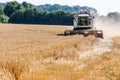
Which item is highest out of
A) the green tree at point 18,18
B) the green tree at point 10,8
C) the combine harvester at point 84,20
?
the combine harvester at point 84,20

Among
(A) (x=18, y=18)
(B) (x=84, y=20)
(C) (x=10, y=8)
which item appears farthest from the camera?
(C) (x=10, y=8)

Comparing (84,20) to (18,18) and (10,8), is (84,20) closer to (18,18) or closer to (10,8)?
(18,18)

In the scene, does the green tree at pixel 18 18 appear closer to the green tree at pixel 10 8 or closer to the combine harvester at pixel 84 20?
the green tree at pixel 10 8

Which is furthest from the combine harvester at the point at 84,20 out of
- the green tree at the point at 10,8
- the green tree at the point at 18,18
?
the green tree at the point at 10,8

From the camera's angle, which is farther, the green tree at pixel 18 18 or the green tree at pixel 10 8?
the green tree at pixel 10 8

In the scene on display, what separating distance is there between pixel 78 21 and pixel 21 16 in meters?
81.4

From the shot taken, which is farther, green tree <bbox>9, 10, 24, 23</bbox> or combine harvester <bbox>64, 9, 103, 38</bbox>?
green tree <bbox>9, 10, 24, 23</bbox>

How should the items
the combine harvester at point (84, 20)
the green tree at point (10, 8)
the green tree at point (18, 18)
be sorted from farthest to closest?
1. the green tree at point (10, 8)
2. the green tree at point (18, 18)
3. the combine harvester at point (84, 20)

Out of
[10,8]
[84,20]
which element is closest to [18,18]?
[10,8]

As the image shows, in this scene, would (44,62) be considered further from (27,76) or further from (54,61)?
(27,76)

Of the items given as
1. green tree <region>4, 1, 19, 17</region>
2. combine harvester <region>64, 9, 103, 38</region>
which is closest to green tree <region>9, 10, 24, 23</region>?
green tree <region>4, 1, 19, 17</region>

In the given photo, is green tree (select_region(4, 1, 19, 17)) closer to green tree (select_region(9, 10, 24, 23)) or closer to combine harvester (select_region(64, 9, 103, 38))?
green tree (select_region(9, 10, 24, 23))

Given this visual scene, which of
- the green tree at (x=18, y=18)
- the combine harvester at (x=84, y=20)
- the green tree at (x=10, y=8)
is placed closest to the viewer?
the combine harvester at (x=84, y=20)

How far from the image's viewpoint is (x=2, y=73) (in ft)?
31.4
